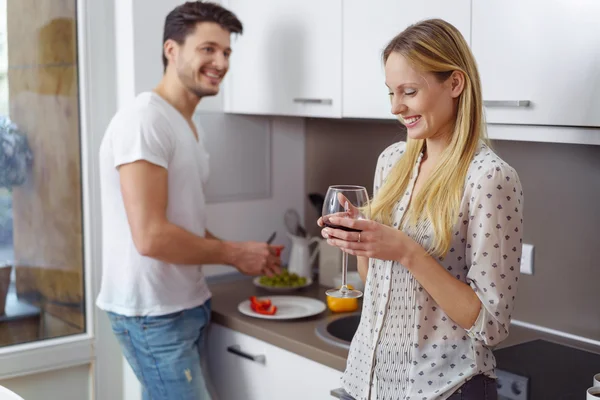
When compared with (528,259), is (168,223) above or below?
above

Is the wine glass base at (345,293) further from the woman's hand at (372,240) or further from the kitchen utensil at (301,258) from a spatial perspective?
the kitchen utensil at (301,258)

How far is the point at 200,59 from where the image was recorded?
2383 millimetres

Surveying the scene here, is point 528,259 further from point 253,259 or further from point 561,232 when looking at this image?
point 253,259

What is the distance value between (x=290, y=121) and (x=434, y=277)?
1630mm

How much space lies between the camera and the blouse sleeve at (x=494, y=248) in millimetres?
1478

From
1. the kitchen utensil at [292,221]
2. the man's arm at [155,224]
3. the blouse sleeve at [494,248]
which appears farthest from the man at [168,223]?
the blouse sleeve at [494,248]

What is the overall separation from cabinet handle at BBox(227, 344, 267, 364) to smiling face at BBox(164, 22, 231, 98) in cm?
76

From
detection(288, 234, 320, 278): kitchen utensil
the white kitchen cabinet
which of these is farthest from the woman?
detection(288, 234, 320, 278): kitchen utensil

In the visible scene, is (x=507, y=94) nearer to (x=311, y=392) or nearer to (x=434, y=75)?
(x=434, y=75)

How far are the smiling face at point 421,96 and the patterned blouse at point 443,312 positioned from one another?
10cm

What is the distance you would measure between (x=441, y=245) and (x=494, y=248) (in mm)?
106

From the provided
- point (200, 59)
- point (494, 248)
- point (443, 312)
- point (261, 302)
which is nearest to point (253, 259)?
point (261, 302)

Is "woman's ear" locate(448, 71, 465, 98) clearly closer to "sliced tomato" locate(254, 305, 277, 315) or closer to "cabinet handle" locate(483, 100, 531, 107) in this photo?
"cabinet handle" locate(483, 100, 531, 107)

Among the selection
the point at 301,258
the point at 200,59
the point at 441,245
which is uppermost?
the point at 200,59
